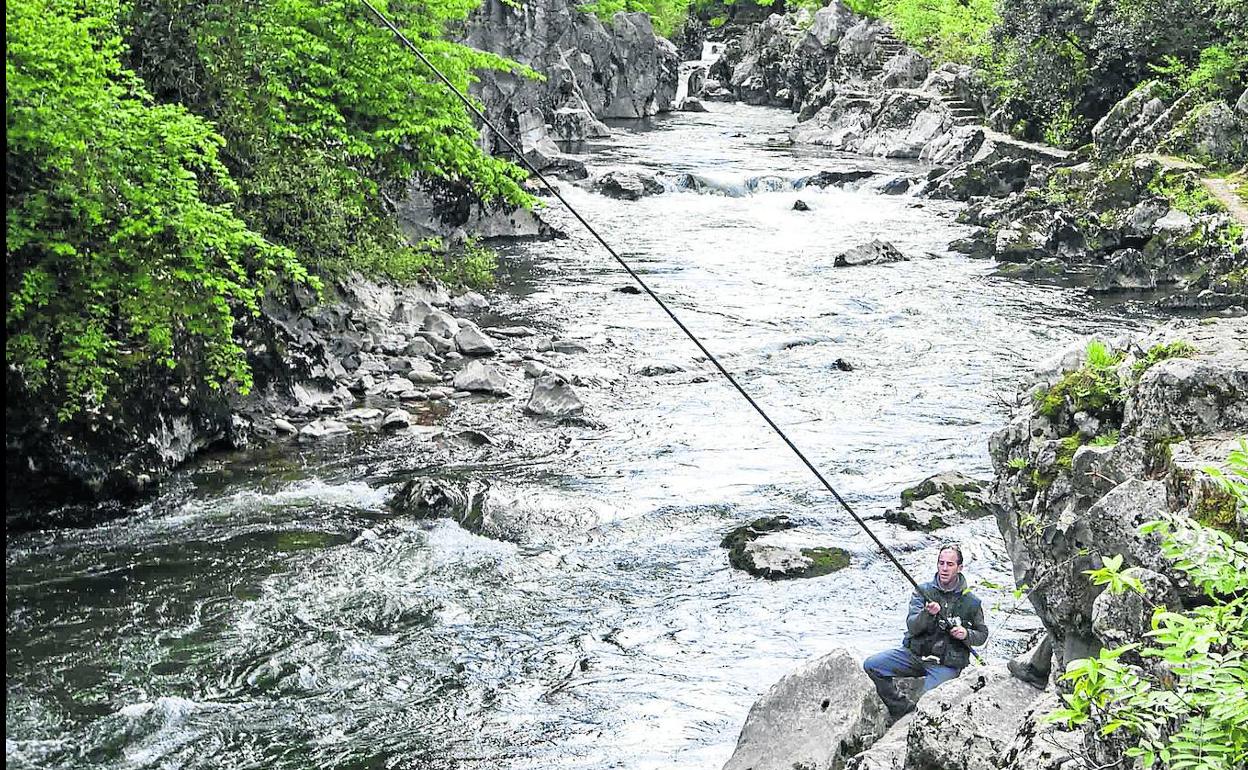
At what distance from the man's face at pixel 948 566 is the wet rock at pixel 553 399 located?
8.83 metres

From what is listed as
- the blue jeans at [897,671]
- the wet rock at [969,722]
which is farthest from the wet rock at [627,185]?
the wet rock at [969,722]

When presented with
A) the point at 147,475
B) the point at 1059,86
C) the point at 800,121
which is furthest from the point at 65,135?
the point at 800,121

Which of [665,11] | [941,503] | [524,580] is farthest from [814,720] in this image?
[665,11]

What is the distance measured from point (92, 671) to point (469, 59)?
1578 cm

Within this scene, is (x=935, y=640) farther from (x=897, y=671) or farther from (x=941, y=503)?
(x=941, y=503)

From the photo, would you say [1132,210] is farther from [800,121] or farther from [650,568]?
[800,121]

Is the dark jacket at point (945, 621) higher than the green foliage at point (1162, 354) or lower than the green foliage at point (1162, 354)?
lower

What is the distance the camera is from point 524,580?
12.0 m

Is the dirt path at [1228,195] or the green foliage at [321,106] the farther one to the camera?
the dirt path at [1228,195]

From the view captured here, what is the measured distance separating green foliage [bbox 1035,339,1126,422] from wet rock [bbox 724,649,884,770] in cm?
227

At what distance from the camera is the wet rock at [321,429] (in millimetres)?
15445

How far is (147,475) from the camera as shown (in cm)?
1331

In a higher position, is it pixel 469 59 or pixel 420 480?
pixel 469 59

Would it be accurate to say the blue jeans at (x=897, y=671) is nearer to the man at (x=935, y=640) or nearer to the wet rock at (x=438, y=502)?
the man at (x=935, y=640)
